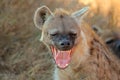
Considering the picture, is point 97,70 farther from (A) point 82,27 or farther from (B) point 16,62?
(B) point 16,62

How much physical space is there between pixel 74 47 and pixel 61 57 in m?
0.15

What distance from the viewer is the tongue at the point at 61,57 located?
5.70 meters

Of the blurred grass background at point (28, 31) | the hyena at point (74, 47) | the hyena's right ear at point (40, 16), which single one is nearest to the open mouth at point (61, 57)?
the hyena at point (74, 47)

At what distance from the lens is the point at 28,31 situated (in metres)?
8.22

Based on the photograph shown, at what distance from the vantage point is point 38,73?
7863 millimetres

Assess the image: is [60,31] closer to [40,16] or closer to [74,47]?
[74,47]

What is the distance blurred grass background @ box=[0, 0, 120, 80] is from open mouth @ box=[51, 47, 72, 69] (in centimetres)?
204

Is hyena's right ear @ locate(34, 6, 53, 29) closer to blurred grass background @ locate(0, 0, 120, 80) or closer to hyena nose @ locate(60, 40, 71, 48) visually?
hyena nose @ locate(60, 40, 71, 48)

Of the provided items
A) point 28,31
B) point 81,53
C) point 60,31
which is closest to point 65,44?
point 60,31

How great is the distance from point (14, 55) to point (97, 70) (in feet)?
7.49

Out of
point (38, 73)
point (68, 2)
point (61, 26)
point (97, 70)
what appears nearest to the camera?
point (61, 26)

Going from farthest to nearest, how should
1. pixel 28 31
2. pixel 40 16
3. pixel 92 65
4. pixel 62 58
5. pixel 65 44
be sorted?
pixel 28 31, pixel 92 65, pixel 40 16, pixel 62 58, pixel 65 44

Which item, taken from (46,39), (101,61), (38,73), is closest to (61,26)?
(46,39)

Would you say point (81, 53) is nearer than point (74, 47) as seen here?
No
